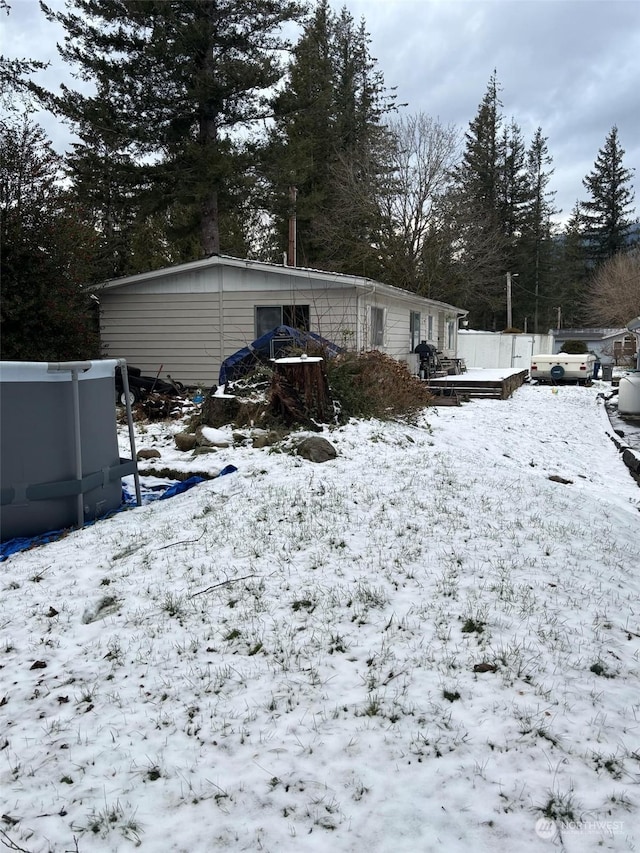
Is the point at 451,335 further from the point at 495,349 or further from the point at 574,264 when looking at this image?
the point at 574,264

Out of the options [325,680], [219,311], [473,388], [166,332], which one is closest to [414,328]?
[473,388]

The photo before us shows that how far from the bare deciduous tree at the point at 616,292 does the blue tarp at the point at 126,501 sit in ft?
115

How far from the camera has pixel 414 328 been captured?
62.1ft

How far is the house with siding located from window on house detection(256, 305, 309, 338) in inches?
0.9

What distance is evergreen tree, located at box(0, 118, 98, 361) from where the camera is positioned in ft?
39.7

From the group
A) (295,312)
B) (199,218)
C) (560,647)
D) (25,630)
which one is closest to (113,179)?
(199,218)

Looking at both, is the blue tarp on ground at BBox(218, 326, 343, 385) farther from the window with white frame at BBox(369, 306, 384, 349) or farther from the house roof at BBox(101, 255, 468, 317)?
the window with white frame at BBox(369, 306, 384, 349)

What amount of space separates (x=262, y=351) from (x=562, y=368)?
1444 cm

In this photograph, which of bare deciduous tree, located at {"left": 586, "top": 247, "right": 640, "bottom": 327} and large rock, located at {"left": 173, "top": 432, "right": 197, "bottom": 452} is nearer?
large rock, located at {"left": 173, "top": 432, "right": 197, "bottom": 452}

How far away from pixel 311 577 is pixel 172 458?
3.93m

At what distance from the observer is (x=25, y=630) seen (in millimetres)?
3268

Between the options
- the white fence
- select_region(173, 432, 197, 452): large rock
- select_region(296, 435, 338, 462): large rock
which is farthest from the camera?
the white fence

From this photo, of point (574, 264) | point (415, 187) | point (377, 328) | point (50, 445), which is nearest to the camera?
point (50, 445)

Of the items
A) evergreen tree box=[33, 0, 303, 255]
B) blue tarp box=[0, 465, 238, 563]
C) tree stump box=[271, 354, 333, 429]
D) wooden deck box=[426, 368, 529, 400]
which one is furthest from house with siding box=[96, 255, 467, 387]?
blue tarp box=[0, 465, 238, 563]
